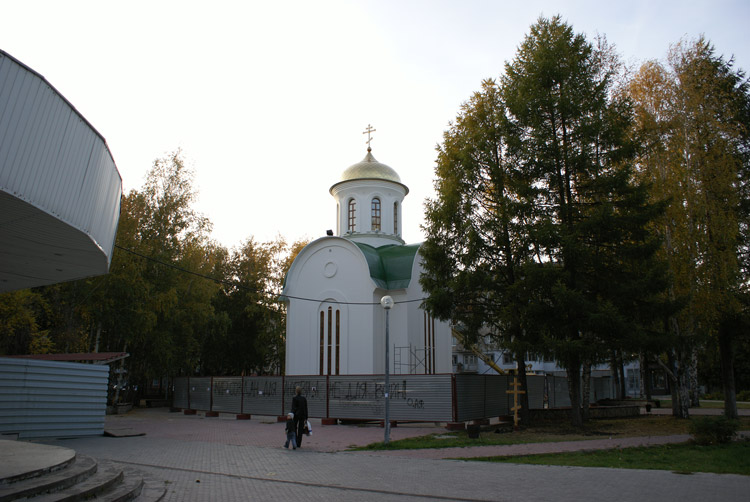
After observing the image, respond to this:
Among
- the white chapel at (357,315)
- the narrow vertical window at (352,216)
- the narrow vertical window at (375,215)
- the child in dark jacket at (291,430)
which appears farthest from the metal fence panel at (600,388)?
the child in dark jacket at (291,430)

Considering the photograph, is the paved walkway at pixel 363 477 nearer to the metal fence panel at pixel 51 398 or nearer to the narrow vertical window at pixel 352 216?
the metal fence panel at pixel 51 398

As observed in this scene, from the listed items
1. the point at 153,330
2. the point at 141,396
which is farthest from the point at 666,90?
the point at 141,396

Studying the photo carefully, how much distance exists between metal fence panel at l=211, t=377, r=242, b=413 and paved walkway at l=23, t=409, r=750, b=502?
8.12 metres

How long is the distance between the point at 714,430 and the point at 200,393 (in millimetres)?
18879

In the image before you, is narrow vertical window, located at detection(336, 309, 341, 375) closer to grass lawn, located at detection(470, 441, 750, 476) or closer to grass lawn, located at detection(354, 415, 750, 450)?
grass lawn, located at detection(354, 415, 750, 450)

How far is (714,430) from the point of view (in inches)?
447

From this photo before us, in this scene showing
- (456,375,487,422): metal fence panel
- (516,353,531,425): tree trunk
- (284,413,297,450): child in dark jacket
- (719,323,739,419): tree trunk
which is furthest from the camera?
(719,323,739,419): tree trunk

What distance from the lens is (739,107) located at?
19.2 m

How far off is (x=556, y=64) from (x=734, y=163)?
7145 millimetres

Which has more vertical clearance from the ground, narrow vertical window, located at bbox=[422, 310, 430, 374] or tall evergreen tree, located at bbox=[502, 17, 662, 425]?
tall evergreen tree, located at bbox=[502, 17, 662, 425]

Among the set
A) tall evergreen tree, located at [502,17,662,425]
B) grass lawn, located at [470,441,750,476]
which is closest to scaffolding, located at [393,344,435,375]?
tall evergreen tree, located at [502,17,662,425]

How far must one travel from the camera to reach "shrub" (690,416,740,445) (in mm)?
11297

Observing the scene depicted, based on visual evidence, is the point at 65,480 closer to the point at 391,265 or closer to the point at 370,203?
the point at 391,265

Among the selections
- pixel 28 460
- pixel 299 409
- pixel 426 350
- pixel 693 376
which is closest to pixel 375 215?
pixel 426 350
